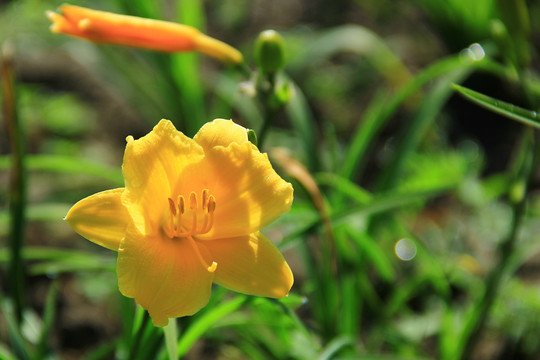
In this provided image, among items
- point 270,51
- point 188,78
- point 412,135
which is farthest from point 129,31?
point 188,78

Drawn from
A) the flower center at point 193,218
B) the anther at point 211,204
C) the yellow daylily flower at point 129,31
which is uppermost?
the yellow daylily flower at point 129,31

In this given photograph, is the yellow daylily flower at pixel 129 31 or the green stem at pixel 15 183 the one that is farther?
the green stem at pixel 15 183

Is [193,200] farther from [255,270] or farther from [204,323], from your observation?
[204,323]

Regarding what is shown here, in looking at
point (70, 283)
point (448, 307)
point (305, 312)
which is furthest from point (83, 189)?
point (448, 307)

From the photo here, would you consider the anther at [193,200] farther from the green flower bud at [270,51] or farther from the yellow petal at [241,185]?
the green flower bud at [270,51]

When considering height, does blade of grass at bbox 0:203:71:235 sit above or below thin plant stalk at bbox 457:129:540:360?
below

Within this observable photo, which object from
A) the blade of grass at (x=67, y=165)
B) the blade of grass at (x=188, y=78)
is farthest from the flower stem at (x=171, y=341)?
the blade of grass at (x=188, y=78)

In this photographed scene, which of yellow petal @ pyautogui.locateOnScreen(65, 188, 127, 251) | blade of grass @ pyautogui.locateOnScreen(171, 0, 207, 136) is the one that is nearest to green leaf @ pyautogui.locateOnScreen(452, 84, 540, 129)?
yellow petal @ pyautogui.locateOnScreen(65, 188, 127, 251)

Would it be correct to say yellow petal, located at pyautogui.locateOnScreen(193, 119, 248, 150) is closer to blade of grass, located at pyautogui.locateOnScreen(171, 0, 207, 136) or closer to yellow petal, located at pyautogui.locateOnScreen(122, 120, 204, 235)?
yellow petal, located at pyautogui.locateOnScreen(122, 120, 204, 235)
